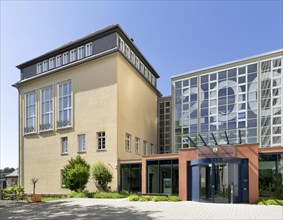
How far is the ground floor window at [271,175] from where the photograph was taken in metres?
19.7

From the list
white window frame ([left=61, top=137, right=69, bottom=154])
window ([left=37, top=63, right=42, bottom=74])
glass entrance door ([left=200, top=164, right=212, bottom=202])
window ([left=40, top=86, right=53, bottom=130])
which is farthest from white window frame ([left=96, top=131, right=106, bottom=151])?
window ([left=37, top=63, right=42, bottom=74])

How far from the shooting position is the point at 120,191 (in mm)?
27328

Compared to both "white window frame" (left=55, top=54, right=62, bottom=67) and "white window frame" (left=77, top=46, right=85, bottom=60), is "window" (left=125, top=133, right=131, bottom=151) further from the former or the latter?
"white window frame" (left=55, top=54, right=62, bottom=67)

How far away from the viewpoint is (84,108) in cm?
3178

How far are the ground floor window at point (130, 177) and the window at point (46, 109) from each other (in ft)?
39.1

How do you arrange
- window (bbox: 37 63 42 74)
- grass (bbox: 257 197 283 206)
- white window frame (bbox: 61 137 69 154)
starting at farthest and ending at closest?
window (bbox: 37 63 42 74) < white window frame (bbox: 61 137 69 154) < grass (bbox: 257 197 283 206)

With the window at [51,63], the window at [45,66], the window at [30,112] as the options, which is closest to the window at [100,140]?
the window at [30,112]

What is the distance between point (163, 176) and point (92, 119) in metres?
10.5

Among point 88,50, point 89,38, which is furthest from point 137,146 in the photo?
point 89,38

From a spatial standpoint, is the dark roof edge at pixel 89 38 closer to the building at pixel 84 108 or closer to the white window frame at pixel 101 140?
the building at pixel 84 108

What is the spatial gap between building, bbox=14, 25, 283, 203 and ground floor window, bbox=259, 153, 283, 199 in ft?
13.1

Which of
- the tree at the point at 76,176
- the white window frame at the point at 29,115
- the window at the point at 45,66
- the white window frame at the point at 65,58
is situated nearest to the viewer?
the tree at the point at 76,176

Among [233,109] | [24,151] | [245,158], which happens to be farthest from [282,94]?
[24,151]

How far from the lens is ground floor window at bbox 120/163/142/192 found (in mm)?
27484
